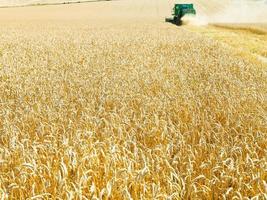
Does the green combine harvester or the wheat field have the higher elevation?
the wheat field

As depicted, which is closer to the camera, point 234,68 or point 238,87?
point 238,87

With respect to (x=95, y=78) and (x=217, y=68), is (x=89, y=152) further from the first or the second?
(x=217, y=68)

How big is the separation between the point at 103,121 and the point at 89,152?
5.24 ft

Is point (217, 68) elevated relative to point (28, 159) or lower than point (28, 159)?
lower

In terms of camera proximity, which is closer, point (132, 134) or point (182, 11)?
point (132, 134)

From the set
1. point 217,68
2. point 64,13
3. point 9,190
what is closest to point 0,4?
point 64,13

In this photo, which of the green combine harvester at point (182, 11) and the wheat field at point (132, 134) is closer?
the wheat field at point (132, 134)

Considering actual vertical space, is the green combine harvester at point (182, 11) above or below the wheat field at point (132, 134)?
below

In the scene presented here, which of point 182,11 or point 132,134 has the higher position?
point 132,134

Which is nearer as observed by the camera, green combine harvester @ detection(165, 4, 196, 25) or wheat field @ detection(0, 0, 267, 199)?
wheat field @ detection(0, 0, 267, 199)

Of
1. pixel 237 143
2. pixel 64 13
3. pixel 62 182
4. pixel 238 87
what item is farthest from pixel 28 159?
pixel 64 13

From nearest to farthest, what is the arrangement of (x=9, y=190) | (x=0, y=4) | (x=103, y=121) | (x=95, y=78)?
1. (x=9, y=190)
2. (x=103, y=121)
3. (x=95, y=78)
4. (x=0, y=4)

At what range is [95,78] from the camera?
1147 cm

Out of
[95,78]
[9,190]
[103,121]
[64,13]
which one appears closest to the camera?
[9,190]
